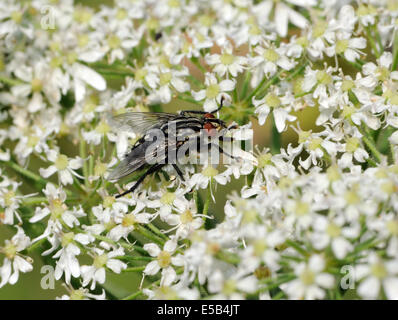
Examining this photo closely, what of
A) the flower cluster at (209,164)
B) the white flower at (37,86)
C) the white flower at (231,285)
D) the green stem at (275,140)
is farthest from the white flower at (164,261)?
the white flower at (37,86)

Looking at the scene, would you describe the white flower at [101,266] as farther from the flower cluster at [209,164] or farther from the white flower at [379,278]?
the white flower at [379,278]

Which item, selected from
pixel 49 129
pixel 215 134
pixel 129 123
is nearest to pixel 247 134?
pixel 215 134

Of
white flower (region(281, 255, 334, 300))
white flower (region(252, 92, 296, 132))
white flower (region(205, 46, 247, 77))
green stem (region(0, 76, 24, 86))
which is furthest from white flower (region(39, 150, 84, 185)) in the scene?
white flower (region(281, 255, 334, 300))

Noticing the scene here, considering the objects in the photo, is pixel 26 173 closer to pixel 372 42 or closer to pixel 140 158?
pixel 140 158

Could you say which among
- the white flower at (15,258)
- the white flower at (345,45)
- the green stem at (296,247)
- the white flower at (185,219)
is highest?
the white flower at (345,45)

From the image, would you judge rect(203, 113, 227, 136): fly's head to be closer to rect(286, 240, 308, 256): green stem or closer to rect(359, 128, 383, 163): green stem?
rect(359, 128, 383, 163): green stem

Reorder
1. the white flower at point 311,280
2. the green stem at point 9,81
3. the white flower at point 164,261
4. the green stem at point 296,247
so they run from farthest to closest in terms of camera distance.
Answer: the green stem at point 9,81 → the white flower at point 164,261 → the green stem at point 296,247 → the white flower at point 311,280
